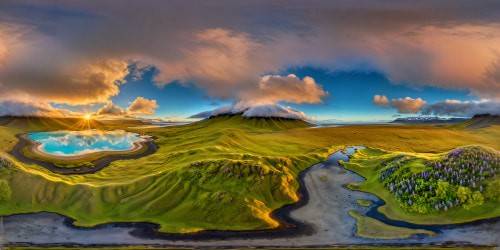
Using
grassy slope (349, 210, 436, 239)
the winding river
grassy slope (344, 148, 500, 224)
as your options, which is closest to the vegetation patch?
grassy slope (344, 148, 500, 224)

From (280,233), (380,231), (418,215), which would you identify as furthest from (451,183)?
(280,233)

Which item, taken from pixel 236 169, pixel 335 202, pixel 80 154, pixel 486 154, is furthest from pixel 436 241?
pixel 80 154

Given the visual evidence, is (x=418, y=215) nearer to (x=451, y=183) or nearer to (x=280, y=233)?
(x=451, y=183)

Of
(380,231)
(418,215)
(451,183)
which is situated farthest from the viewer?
(451,183)

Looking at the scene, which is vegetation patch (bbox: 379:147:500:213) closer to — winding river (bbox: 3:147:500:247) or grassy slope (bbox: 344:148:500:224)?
grassy slope (bbox: 344:148:500:224)

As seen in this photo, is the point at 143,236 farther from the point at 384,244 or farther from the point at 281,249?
the point at 384,244
